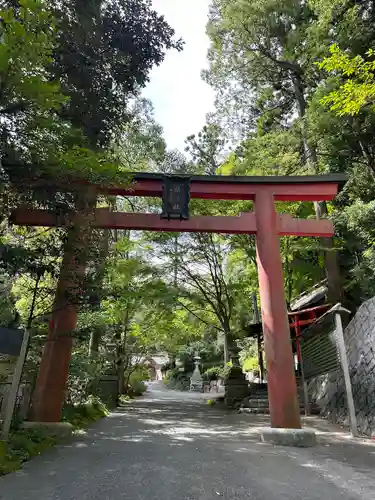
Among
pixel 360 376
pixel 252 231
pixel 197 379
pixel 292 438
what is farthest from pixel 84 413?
pixel 197 379

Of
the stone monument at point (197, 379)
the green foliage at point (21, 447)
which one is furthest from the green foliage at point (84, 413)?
the stone monument at point (197, 379)

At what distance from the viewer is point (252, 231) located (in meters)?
7.51

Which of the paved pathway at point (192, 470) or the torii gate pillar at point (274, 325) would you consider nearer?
the paved pathway at point (192, 470)

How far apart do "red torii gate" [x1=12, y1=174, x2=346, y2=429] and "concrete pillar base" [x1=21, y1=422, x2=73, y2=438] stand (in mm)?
160

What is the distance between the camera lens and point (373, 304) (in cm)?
763

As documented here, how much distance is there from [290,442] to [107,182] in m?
5.30

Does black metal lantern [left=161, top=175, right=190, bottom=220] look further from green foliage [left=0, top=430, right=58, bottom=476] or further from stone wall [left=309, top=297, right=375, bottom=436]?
stone wall [left=309, top=297, right=375, bottom=436]

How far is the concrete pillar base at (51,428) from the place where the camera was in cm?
609

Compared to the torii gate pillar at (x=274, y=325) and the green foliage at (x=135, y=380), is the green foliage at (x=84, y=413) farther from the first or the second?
the green foliage at (x=135, y=380)

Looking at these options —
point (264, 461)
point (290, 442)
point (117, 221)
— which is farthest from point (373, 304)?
point (117, 221)

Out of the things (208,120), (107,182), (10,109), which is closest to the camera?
(10,109)

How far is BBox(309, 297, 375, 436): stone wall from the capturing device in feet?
23.5

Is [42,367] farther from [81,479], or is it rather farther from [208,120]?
[208,120]

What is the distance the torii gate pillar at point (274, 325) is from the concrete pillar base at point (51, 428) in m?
3.74
